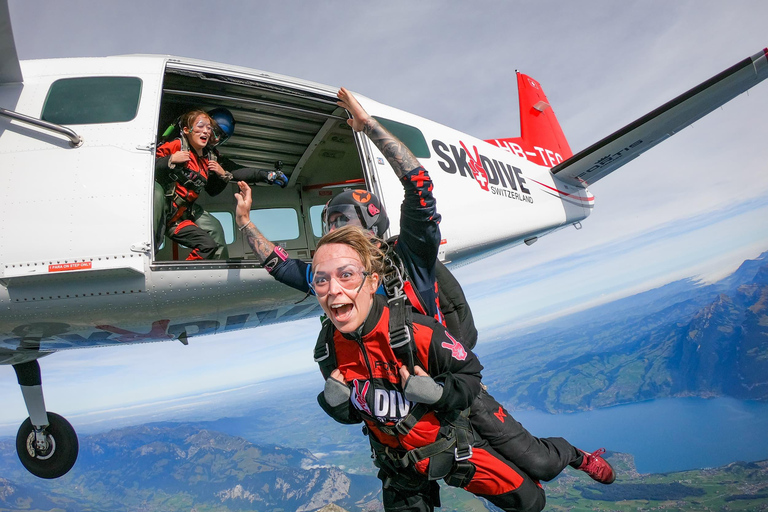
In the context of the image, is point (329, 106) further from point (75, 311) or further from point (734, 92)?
point (734, 92)

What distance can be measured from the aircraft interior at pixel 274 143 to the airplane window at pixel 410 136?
0.75 m

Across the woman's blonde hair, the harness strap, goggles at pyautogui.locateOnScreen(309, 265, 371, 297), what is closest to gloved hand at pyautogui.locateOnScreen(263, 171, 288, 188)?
the woman's blonde hair

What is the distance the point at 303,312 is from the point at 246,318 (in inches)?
38.2

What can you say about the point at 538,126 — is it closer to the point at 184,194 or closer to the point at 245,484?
the point at 184,194

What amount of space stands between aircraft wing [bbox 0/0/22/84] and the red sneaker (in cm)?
610

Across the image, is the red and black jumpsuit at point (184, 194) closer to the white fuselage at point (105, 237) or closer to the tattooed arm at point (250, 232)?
the white fuselage at point (105, 237)

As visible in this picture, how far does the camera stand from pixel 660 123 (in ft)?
20.9

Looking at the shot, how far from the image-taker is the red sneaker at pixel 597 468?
8.62 feet

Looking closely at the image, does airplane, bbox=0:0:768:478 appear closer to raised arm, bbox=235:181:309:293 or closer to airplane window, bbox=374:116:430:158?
airplane window, bbox=374:116:430:158

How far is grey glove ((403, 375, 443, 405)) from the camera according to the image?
1645 millimetres

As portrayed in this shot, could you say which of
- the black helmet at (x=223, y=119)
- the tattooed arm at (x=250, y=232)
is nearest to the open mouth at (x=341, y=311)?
the tattooed arm at (x=250, y=232)

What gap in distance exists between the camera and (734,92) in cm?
547

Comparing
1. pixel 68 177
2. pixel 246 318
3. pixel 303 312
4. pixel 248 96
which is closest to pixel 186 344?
pixel 246 318

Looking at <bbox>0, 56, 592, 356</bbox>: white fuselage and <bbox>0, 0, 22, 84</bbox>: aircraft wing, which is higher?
<bbox>0, 0, 22, 84</bbox>: aircraft wing
